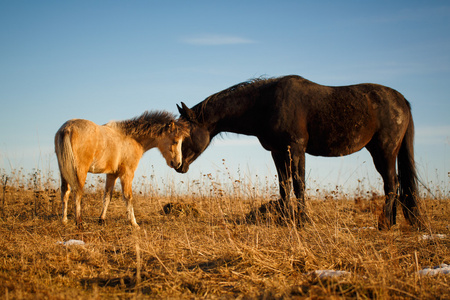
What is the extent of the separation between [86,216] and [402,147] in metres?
6.47

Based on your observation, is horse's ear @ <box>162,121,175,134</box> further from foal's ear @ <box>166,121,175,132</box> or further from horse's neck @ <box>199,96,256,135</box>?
A: horse's neck @ <box>199,96,256,135</box>

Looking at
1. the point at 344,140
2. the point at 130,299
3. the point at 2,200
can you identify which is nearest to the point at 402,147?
the point at 344,140

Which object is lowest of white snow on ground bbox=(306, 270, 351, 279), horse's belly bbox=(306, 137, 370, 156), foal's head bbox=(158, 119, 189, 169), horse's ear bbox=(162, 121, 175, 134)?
white snow on ground bbox=(306, 270, 351, 279)

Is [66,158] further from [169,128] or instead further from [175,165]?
[175,165]

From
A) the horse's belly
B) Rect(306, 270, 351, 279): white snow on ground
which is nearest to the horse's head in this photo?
the horse's belly

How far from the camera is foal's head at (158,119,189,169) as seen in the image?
7.21 metres

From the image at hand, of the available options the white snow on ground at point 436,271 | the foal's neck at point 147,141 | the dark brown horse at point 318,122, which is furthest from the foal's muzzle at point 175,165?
the white snow on ground at point 436,271

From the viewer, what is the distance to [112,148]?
6.94 metres

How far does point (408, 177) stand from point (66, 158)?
6025mm

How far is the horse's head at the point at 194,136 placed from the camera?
7051 millimetres

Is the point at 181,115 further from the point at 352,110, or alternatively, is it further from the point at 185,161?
the point at 352,110

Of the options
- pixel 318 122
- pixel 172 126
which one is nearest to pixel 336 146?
pixel 318 122

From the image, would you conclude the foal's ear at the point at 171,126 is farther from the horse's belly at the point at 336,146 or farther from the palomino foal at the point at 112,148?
the horse's belly at the point at 336,146

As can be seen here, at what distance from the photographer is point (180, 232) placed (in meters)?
5.98
